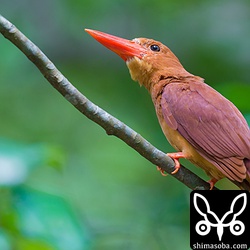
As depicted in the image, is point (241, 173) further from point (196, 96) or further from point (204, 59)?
point (204, 59)

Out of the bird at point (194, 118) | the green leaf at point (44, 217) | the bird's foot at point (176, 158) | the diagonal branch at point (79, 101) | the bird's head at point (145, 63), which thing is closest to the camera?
the diagonal branch at point (79, 101)

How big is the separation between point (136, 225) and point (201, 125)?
129cm

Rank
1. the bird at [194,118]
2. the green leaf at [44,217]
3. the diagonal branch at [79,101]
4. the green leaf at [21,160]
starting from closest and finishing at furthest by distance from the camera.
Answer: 1. the diagonal branch at [79,101]
2. the bird at [194,118]
3. the green leaf at [21,160]
4. the green leaf at [44,217]

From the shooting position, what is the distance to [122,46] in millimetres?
3631

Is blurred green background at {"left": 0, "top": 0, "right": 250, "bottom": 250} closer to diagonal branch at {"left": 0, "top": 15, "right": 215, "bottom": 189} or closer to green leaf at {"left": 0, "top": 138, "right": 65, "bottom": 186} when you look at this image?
green leaf at {"left": 0, "top": 138, "right": 65, "bottom": 186}

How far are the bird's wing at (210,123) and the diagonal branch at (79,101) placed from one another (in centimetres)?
21

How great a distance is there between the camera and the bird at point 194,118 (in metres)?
3.06

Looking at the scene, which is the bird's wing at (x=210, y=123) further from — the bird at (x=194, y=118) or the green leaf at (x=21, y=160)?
the green leaf at (x=21, y=160)

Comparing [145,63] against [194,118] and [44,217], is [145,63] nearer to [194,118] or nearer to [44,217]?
[194,118]

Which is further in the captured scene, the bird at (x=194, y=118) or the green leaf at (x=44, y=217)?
the green leaf at (x=44, y=217)

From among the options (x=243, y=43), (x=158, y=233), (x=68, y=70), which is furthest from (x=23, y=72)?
(x=158, y=233)

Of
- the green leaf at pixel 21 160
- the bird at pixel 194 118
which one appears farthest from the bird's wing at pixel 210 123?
the green leaf at pixel 21 160

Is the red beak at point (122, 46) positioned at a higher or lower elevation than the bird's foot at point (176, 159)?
higher

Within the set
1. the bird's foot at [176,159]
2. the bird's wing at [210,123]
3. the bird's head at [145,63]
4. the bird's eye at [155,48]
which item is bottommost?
the bird's foot at [176,159]
